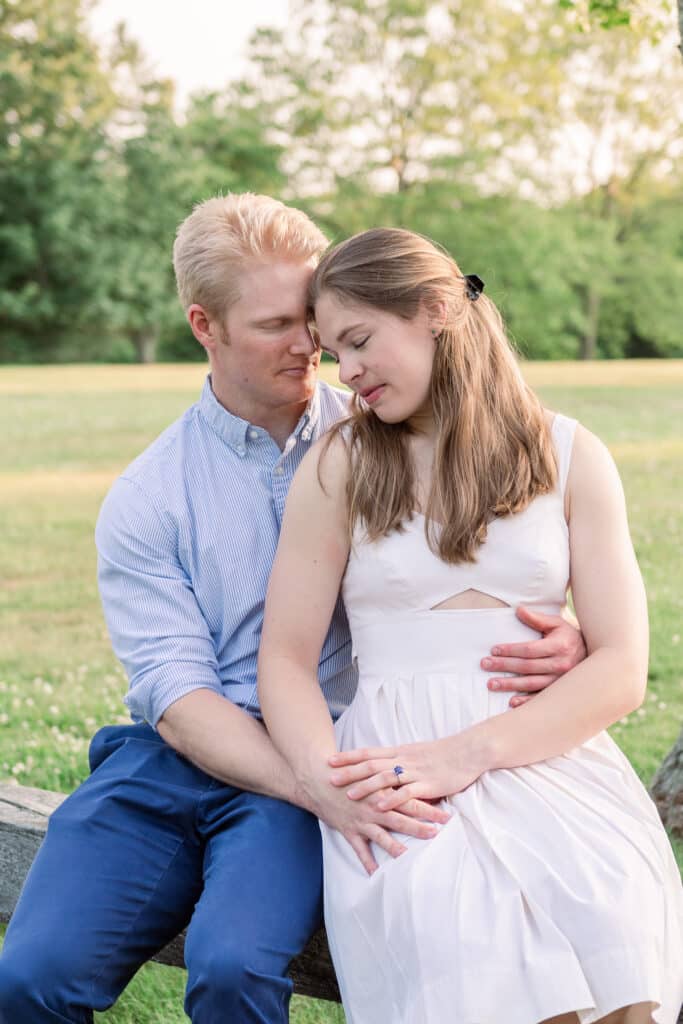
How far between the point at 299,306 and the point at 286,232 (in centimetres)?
17

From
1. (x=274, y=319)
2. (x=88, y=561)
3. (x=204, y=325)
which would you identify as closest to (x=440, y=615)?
(x=274, y=319)

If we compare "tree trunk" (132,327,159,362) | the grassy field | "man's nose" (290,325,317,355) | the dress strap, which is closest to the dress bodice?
the dress strap

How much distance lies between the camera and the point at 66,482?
40.9 feet

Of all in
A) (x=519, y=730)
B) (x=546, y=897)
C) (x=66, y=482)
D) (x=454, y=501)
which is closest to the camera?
(x=546, y=897)

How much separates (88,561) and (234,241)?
6.45m

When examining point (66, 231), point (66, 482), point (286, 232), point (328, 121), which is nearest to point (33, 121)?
point (66, 231)

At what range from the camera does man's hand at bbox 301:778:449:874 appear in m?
2.30

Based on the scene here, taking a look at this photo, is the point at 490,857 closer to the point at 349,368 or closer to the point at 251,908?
the point at 251,908

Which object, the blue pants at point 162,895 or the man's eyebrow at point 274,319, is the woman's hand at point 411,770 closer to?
the blue pants at point 162,895

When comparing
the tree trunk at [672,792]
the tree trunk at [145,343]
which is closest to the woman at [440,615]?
the tree trunk at [672,792]

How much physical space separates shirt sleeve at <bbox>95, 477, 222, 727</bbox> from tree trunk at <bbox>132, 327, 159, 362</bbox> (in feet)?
129

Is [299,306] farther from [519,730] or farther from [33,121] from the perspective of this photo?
[33,121]

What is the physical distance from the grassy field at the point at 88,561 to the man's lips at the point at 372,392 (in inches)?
62.8

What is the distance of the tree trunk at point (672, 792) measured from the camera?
144 inches
